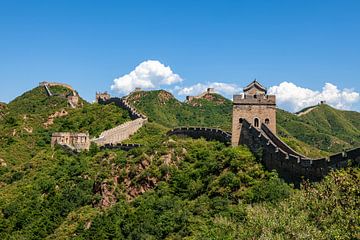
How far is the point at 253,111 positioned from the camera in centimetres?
3981

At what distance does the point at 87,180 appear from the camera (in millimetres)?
47125

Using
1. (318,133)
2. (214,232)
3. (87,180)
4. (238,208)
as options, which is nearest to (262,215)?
(214,232)

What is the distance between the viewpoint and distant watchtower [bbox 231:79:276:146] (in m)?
39.7

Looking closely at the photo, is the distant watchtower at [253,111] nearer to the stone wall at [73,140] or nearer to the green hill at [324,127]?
the stone wall at [73,140]

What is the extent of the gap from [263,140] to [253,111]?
15.4ft

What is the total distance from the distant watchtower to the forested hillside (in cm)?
221

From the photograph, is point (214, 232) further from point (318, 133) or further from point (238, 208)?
point (318, 133)

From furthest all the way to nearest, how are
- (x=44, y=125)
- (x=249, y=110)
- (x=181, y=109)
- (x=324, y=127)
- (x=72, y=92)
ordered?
(x=324, y=127) → (x=181, y=109) → (x=72, y=92) → (x=44, y=125) → (x=249, y=110)

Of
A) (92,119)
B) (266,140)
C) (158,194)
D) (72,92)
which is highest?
(72,92)

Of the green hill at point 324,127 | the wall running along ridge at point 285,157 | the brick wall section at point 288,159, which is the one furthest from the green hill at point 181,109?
the brick wall section at point 288,159

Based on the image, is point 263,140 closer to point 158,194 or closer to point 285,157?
point 285,157

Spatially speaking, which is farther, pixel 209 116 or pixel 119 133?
pixel 209 116

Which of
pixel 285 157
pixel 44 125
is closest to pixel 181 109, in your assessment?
pixel 44 125

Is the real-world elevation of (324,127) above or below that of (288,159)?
above
